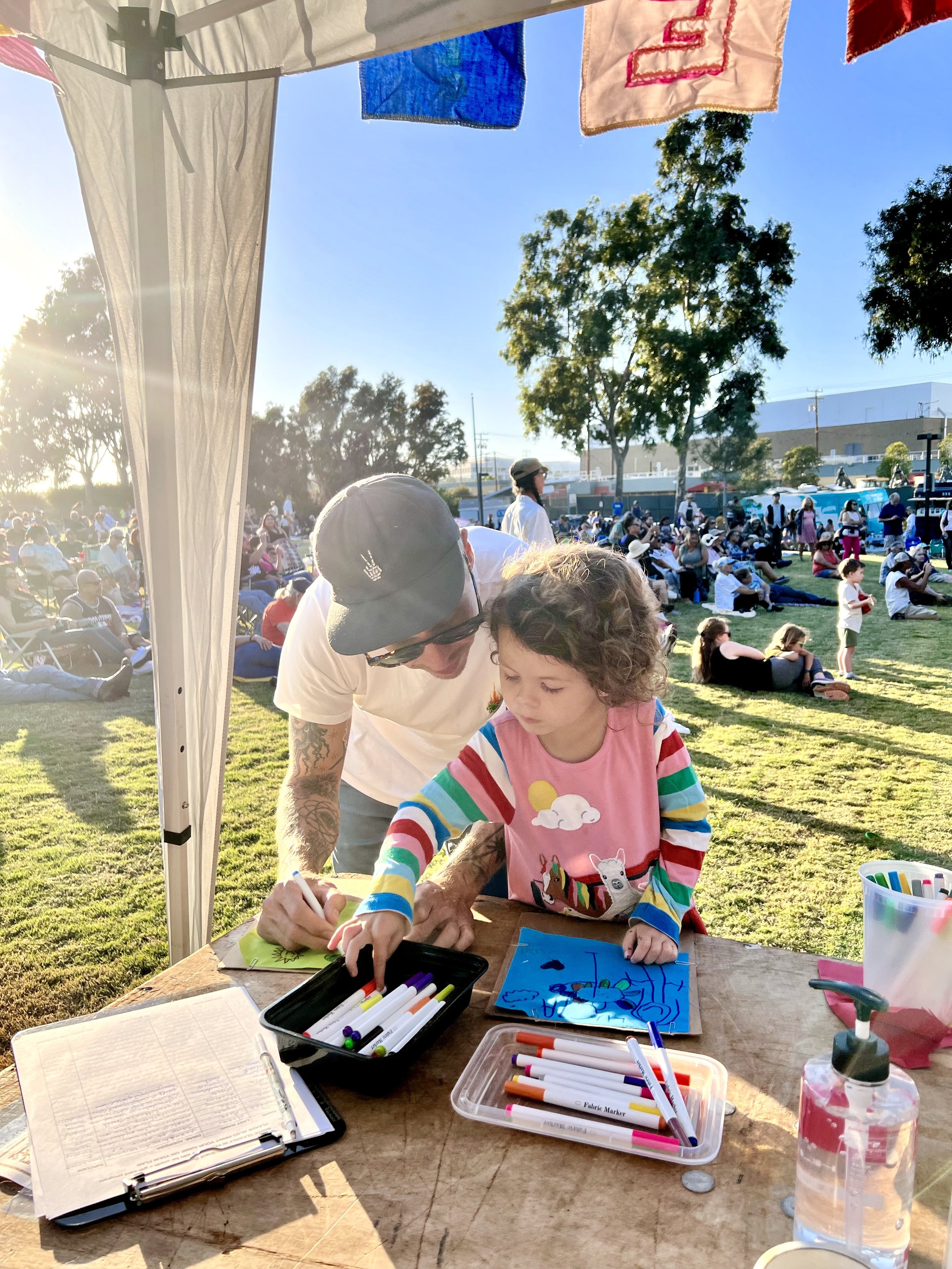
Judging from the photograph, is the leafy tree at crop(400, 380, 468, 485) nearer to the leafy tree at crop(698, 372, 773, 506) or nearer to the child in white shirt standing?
the leafy tree at crop(698, 372, 773, 506)

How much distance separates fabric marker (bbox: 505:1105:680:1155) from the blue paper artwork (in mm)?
221

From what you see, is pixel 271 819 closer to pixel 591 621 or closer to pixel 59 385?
pixel 591 621

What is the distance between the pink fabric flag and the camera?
1.79 metres

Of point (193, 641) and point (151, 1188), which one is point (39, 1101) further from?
point (193, 641)

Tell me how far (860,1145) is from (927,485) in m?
22.6

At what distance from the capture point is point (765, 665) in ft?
23.5

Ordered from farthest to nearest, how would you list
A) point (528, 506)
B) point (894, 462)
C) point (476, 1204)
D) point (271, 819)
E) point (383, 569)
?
point (894, 462)
point (528, 506)
point (271, 819)
point (383, 569)
point (476, 1204)

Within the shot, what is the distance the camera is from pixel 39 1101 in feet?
3.42

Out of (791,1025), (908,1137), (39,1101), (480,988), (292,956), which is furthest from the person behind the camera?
(292,956)

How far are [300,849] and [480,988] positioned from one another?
27.3 inches

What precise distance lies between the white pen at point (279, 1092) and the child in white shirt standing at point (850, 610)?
275 inches

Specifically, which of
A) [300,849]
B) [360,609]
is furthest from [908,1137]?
[300,849]

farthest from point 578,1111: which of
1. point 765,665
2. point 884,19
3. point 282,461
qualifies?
point 282,461

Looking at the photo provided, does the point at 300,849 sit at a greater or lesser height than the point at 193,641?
lesser
